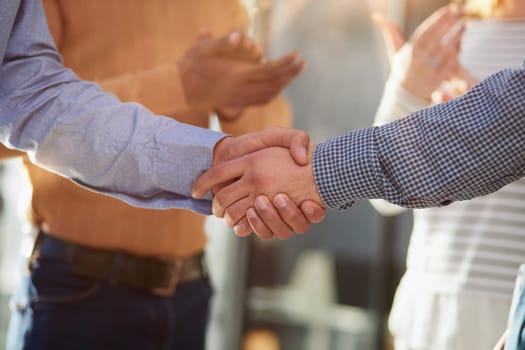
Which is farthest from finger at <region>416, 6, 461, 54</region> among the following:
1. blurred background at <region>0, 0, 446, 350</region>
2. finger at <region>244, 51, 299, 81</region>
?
blurred background at <region>0, 0, 446, 350</region>

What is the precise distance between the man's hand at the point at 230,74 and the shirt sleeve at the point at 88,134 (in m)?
0.30

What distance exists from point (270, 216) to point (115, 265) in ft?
1.35

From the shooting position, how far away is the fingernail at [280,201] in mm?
1251

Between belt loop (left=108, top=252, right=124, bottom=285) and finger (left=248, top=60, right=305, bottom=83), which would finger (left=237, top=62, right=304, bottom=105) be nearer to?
finger (left=248, top=60, right=305, bottom=83)

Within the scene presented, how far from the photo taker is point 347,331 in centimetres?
316

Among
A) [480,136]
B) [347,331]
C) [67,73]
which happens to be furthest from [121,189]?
[347,331]

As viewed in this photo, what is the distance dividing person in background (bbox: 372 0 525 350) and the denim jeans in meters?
0.49

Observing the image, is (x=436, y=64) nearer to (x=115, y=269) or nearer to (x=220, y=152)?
(x=220, y=152)

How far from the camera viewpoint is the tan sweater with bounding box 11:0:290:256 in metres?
1.51

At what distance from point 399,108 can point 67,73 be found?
0.64 metres

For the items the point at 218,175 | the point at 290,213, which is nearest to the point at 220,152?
the point at 218,175

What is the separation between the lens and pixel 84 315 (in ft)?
4.86

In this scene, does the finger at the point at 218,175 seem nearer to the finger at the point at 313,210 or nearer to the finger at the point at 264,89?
the finger at the point at 313,210

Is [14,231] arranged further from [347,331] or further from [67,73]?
[67,73]
